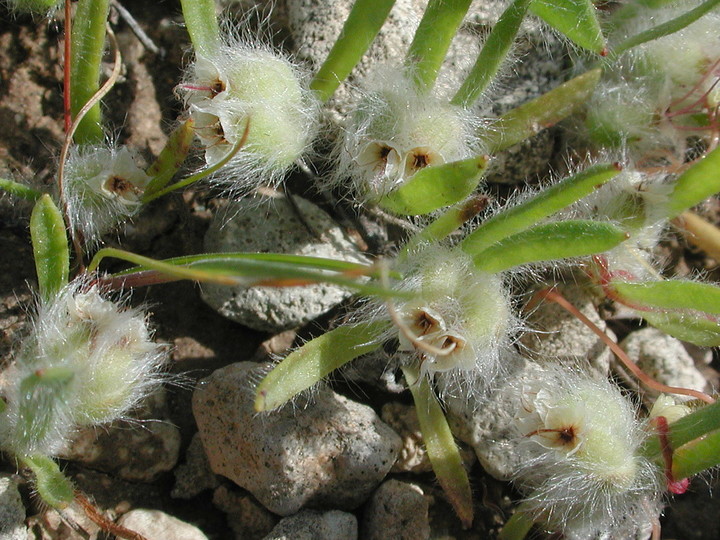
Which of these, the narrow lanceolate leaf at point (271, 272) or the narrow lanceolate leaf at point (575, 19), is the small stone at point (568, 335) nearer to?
the narrow lanceolate leaf at point (575, 19)

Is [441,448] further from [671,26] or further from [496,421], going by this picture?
[671,26]

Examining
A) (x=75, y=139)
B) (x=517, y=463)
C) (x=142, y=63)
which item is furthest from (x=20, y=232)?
(x=517, y=463)

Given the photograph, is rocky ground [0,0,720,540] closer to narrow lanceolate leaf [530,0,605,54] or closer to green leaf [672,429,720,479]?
green leaf [672,429,720,479]

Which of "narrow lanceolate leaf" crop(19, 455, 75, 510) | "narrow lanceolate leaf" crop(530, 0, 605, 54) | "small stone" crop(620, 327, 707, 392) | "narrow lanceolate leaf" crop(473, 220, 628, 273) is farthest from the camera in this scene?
"small stone" crop(620, 327, 707, 392)

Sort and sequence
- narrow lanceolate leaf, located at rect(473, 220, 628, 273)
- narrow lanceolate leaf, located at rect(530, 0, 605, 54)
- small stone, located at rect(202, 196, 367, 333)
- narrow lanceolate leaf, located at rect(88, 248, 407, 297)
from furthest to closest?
1. small stone, located at rect(202, 196, 367, 333)
2. narrow lanceolate leaf, located at rect(530, 0, 605, 54)
3. narrow lanceolate leaf, located at rect(473, 220, 628, 273)
4. narrow lanceolate leaf, located at rect(88, 248, 407, 297)

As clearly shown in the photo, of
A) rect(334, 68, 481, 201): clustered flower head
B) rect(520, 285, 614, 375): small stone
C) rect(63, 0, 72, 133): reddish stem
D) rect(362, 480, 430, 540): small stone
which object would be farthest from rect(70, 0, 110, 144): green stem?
rect(520, 285, 614, 375): small stone

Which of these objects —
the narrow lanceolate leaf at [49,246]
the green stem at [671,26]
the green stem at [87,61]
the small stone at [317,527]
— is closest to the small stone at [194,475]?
the small stone at [317,527]
